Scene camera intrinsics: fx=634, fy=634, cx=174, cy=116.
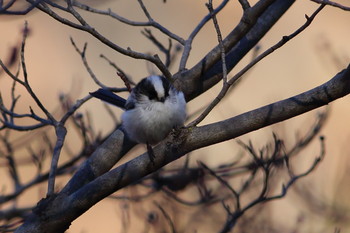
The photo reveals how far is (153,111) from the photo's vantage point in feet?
14.0

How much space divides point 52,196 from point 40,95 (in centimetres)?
425

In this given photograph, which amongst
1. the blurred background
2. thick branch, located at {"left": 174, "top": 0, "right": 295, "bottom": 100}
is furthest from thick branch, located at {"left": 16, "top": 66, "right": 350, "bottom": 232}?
the blurred background

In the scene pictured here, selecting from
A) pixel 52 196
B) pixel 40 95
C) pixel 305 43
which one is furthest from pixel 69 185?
pixel 305 43

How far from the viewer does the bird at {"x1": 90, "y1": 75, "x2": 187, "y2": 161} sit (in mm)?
4230

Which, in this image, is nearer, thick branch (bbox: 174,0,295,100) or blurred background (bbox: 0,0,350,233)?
thick branch (bbox: 174,0,295,100)

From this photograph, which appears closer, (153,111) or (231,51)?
(153,111)

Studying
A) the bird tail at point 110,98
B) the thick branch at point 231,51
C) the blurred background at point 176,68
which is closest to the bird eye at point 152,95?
the thick branch at point 231,51

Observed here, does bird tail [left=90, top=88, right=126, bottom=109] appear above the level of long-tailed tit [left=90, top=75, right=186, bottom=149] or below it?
above

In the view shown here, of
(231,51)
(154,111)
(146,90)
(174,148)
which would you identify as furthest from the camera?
(231,51)

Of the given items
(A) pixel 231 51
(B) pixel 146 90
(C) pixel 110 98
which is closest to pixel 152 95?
(B) pixel 146 90

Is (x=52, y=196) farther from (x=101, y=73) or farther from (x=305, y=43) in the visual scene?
(x=305, y=43)

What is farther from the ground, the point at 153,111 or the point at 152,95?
the point at 152,95

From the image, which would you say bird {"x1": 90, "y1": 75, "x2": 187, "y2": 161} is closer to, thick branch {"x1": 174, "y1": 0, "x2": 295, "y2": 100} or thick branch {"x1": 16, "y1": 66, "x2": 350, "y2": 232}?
thick branch {"x1": 174, "y1": 0, "x2": 295, "y2": 100}

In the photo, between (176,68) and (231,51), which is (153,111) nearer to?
(231,51)
